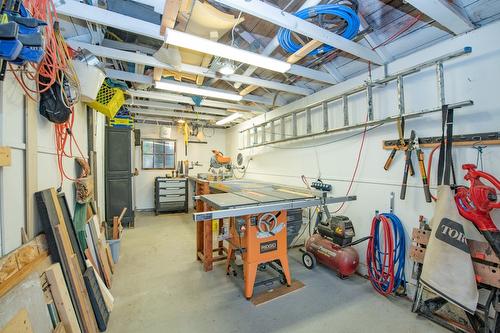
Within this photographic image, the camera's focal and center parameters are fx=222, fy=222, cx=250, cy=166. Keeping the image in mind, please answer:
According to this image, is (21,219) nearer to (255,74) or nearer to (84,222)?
(84,222)

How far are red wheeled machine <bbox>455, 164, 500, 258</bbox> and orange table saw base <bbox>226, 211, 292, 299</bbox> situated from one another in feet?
4.94

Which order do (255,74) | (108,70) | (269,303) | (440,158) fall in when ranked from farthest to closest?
1. (255,74)
2. (108,70)
3. (269,303)
4. (440,158)

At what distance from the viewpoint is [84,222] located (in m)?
2.34

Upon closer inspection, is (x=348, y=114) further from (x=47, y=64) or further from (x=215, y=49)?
(x=47, y=64)

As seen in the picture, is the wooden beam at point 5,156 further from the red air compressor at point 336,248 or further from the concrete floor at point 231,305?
the red air compressor at point 336,248

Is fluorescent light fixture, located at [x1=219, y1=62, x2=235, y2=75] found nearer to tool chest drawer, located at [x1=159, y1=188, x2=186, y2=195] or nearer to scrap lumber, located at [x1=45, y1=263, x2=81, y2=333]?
A: scrap lumber, located at [x1=45, y1=263, x2=81, y2=333]

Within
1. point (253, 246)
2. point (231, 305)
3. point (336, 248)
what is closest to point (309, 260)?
point (336, 248)

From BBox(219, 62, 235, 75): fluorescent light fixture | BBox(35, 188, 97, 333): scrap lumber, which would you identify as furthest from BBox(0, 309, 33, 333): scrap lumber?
BBox(219, 62, 235, 75): fluorescent light fixture

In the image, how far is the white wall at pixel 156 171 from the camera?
620 centimetres

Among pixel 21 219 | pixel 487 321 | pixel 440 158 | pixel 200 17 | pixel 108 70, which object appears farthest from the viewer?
pixel 108 70

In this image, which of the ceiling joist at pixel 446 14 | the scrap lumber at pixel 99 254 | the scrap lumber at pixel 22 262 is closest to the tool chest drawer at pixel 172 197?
the scrap lumber at pixel 99 254

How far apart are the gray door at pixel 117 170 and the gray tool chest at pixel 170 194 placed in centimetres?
139

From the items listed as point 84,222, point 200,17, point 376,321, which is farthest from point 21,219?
point 376,321

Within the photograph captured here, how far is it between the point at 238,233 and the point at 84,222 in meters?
1.63
